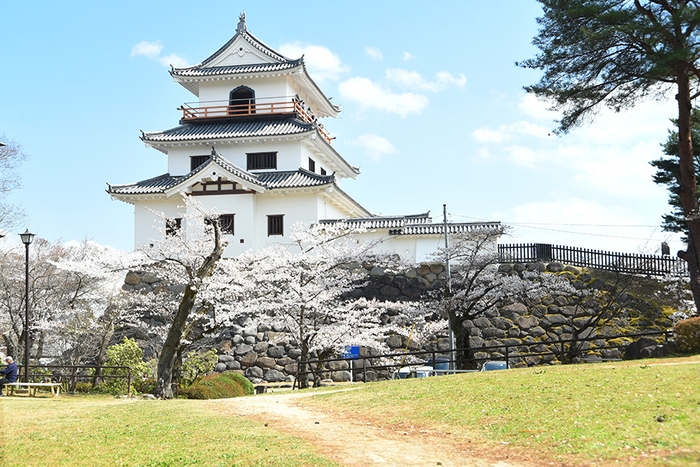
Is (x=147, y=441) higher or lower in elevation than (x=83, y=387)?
higher

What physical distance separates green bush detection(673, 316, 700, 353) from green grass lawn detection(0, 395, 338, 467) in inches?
490

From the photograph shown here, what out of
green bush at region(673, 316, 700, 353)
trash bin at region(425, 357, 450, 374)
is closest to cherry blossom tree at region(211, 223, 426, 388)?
trash bin at region(425, 357, 450, 374)

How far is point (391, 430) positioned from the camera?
40.5ft

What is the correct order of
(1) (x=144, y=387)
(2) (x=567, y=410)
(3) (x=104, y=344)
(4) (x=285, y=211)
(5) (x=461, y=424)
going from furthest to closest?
(4) (x=285, y=211), (3) (x=104, y=344), (1) (x=144, y=387), (5) (x=461, y=424), (2) (x=567, y=410)

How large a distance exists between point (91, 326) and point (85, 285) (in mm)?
3235

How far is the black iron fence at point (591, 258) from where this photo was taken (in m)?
32.7

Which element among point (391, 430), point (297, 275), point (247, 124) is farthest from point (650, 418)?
point (247, 124)

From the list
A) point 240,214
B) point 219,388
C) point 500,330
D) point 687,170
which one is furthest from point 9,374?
point 687,170

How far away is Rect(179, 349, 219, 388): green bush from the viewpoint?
92.6 ft

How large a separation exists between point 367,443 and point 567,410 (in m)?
3.17

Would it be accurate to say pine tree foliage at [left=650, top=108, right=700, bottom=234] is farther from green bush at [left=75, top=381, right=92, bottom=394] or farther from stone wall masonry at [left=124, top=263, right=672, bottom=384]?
green bush at [left=75, top=381, right=92, bottom=394]

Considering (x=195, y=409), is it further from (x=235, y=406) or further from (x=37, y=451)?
(x=37, y=451)

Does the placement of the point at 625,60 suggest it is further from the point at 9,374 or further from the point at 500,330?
the point at 9,374

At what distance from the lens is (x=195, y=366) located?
94.2ft
